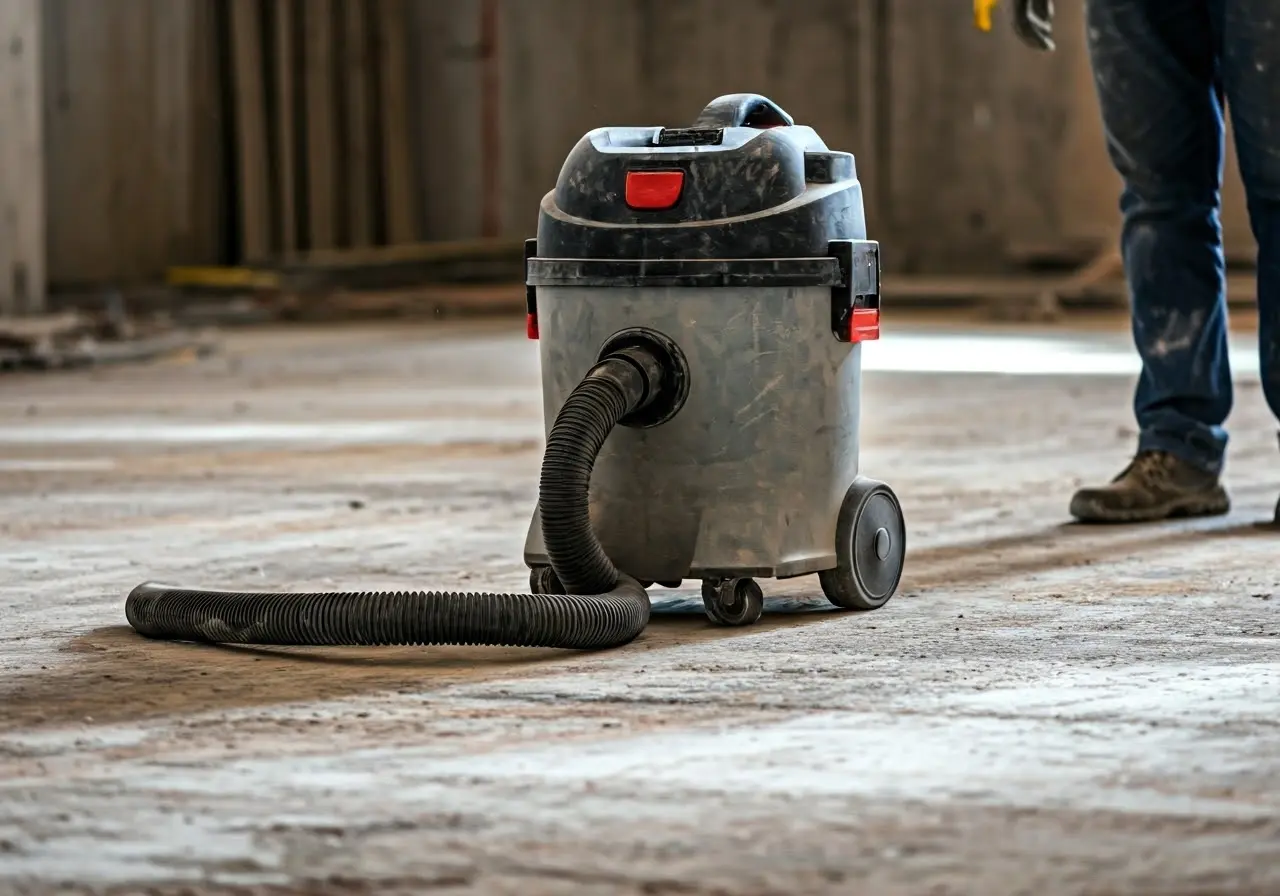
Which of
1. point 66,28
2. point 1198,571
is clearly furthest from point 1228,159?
point 1198,571

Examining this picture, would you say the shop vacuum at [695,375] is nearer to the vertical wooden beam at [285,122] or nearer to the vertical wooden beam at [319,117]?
the vertical wooden beam at [285,122]

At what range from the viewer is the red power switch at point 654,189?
7.47 ft

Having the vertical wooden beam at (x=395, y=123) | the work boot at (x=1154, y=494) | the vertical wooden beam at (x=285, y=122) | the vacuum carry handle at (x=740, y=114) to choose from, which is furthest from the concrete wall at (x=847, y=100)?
the vacuum carry handle at (x=740, y=114)

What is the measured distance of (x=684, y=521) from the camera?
2.33 meters

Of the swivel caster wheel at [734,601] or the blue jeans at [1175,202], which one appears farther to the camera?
the blue jeans at [1175,202]

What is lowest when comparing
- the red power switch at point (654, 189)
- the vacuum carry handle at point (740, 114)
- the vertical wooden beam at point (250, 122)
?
the red power switch at point (654, 189)

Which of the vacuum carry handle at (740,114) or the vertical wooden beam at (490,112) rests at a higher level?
the vertical wooden beam at (490,112)

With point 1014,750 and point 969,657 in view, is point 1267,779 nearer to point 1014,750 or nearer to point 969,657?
point 1014,750

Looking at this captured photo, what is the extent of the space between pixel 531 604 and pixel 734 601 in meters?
0.31

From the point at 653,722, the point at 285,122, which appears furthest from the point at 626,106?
the point at 653,722

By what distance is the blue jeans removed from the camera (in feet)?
10.7

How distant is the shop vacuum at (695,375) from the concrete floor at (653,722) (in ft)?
0.25

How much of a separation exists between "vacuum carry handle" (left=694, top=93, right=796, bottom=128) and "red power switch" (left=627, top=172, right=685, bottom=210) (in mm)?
107

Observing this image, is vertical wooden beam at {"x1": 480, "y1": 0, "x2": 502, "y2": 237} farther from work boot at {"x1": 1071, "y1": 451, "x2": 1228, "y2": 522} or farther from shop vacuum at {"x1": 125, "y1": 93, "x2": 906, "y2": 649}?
shop vacuum at {"x1": 125, "y1": 93, "x2": 906, "y2": 649}
